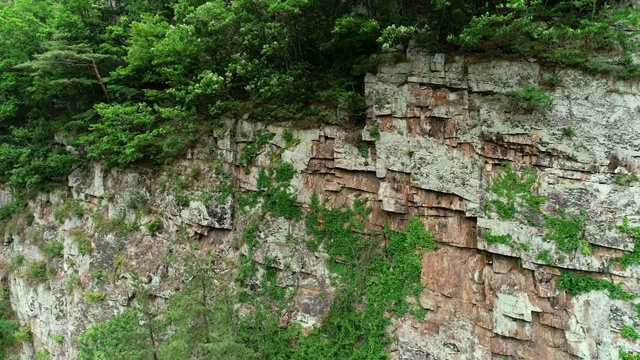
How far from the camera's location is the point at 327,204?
9703 mm

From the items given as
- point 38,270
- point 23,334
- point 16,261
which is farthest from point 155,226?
point 23,334

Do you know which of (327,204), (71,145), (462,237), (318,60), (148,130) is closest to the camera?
(462,237)

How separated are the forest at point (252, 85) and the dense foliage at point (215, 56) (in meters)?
0.04

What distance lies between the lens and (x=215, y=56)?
10977 mm

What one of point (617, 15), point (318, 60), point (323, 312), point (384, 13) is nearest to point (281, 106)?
point (318, 60)

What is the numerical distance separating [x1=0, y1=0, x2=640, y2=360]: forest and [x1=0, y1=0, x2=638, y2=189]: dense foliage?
0.14 feet

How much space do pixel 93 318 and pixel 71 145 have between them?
20.6 feet

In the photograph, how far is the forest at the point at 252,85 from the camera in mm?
7270

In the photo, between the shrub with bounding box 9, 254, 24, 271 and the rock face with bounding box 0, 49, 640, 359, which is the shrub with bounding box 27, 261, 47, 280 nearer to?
the shrub with bounding box 9, 254, 24, 271

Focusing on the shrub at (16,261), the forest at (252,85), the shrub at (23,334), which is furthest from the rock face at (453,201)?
the shrub at (16,261)

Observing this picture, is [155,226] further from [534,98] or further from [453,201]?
[534,98]

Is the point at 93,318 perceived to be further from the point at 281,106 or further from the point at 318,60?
the point at 318,60

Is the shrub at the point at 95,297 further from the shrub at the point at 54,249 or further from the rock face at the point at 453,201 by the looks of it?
the shrub at the point at 54,249

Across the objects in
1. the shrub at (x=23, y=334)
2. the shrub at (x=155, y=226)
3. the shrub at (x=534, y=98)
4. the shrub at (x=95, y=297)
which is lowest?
the shrub at (x=23, y=334)
